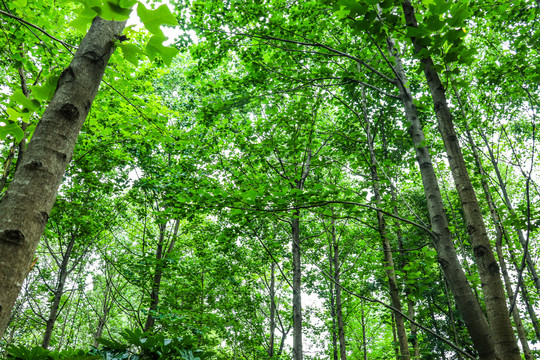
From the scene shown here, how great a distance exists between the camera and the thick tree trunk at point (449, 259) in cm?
169

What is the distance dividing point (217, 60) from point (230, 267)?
648 cm

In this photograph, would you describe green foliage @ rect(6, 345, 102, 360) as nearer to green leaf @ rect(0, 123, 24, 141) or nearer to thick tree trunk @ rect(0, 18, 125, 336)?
green leaf @ rect(0, 123, 24, 141)

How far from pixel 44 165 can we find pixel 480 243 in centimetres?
219

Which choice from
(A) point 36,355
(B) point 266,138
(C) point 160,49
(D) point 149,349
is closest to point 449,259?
(C) point 160,49

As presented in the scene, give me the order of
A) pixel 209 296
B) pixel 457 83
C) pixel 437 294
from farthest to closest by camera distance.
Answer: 1. pixel 437 294
2. pixel 209 296
3. pixel 457 83

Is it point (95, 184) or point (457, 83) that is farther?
point (95, 184)

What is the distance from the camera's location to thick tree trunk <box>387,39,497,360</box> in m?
1.69

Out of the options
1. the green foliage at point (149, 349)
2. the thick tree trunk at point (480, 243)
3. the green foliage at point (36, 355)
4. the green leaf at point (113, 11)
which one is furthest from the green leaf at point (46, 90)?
the green foliage at point (149, 349)

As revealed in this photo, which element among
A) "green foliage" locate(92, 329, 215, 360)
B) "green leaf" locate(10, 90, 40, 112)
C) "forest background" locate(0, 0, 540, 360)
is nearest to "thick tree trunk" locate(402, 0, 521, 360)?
"forest background" locate(0, 0, 540, 360)

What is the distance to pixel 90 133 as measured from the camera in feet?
23.4

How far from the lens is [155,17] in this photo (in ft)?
2.53

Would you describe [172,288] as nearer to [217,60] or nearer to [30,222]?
[217,60]

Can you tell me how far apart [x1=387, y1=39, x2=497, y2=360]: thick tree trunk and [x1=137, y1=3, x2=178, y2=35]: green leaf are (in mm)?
2070

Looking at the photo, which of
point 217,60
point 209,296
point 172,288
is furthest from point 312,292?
point 217,60
